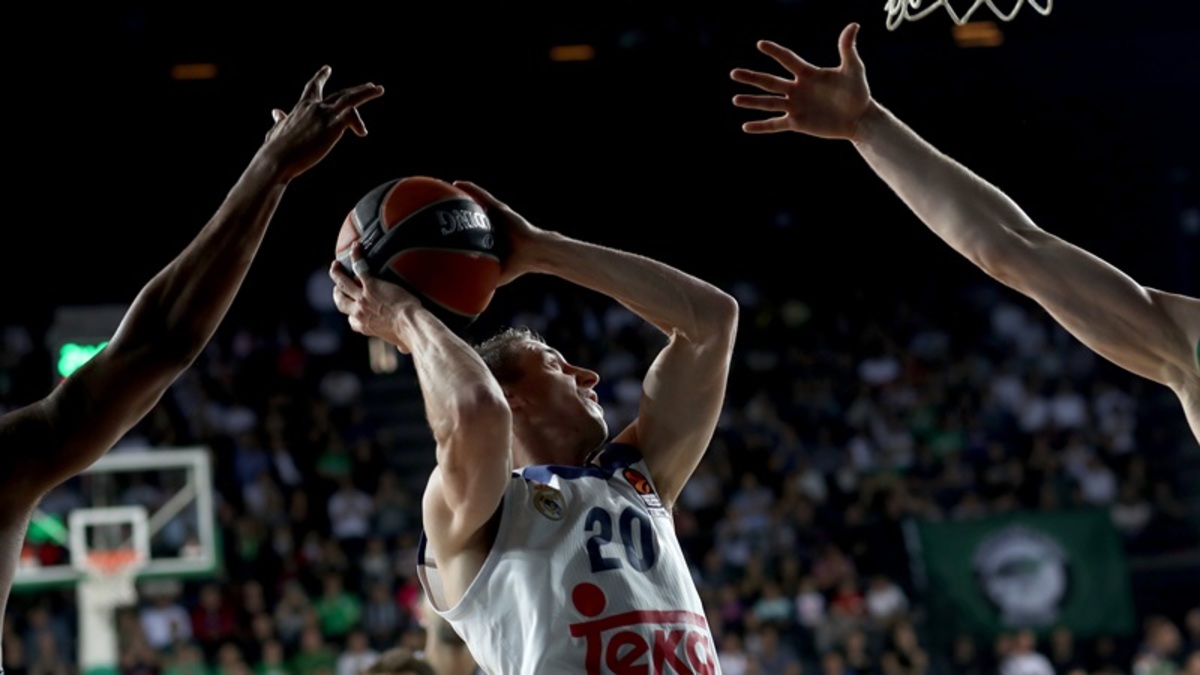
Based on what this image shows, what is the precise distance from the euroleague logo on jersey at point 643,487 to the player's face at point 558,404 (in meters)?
0.15

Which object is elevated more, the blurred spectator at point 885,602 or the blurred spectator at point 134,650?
the blurred spectator at point 134,650

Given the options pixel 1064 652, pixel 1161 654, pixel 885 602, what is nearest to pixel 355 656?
pixel 885 602

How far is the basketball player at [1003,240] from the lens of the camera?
3326mm

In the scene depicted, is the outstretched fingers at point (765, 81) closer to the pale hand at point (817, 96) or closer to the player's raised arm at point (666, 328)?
the pale hand at point (817, 96)

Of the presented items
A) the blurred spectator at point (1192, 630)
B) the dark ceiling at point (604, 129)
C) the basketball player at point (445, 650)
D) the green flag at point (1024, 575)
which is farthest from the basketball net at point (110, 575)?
the blurred spectator at point (1192, 630)

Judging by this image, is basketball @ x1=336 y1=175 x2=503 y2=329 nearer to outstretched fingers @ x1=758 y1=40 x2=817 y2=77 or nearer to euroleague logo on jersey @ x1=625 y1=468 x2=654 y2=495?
euroleague logo on jersey @ x1=625 y1=468 x2=654 y2=495

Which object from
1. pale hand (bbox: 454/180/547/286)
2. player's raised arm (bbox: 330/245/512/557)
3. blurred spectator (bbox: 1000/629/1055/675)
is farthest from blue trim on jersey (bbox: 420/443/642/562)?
blurred spectator (bbox: 1000/629/1055/675)

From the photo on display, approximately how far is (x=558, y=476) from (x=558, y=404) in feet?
0.88

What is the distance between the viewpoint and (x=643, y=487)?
3.95 m

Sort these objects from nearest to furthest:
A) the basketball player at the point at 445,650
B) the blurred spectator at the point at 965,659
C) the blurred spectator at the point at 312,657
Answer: the basketball player at the point at 445,650
the blurred spectator at the point at 312,657
the blurred spectator at the point at 965,659

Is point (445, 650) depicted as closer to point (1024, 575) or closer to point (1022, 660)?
point (1022, 660)

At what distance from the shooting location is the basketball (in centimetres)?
389

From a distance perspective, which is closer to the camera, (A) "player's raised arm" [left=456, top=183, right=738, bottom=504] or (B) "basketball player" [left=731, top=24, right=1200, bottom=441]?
(B) "basketball player" [left=731, top=24, right=1200, bottom=441]

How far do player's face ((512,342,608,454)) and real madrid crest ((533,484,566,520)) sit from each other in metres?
0.29
